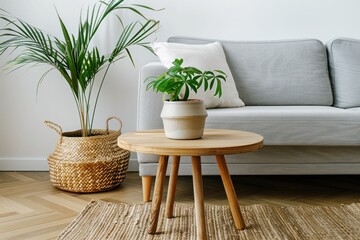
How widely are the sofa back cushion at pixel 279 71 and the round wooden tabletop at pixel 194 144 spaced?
3.21 ft

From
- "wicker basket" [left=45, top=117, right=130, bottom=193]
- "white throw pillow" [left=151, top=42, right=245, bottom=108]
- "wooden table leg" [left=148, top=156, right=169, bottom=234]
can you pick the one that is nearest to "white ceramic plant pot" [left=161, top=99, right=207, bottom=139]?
"wooden table leg" [left=148, top=156, right=169, bottom=234]

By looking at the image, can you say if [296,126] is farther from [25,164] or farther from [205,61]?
[25,164]

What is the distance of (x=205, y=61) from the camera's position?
2.53 metres

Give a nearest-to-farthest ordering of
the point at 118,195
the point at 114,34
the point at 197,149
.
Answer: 1. the point at 197,149
2. the point at 118,195
3. the point at 114,34

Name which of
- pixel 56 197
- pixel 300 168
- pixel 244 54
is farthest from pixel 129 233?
pixel 244 54

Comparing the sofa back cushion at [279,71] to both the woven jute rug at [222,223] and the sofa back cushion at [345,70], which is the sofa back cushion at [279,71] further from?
the woven jute rug at [222,223]

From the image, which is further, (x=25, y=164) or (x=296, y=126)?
(x=25, y=164)

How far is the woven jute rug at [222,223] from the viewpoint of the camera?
184 cm

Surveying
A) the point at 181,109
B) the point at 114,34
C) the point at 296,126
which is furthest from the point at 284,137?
the point at 114,34

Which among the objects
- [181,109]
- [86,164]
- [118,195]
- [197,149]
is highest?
[181,109]

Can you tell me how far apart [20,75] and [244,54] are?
142 cm

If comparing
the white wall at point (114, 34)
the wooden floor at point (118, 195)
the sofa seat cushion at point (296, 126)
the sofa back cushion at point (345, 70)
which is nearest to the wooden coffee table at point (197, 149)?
the sofa seat cushion at point (296, 126)

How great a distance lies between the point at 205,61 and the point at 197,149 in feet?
3.60

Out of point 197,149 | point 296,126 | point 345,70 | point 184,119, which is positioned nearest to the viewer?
point 197,149
